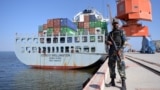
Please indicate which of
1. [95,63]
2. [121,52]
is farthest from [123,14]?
[121,52]

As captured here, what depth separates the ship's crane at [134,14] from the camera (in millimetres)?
34812

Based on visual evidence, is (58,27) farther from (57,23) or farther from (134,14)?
(134,14)

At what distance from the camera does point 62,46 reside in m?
36.1

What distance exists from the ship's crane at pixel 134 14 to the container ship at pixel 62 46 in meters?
4.21

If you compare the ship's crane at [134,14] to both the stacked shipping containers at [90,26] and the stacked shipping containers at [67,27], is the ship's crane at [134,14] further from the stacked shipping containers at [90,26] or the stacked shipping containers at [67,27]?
the stacked shipping containers at [67,27]

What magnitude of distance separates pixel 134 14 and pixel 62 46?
1112 centimetres

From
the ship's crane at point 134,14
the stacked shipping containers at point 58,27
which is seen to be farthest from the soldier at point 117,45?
the stacked shipping containers at point 58,27

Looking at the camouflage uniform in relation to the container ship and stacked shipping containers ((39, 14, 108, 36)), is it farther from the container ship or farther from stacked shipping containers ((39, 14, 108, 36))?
stacked shipping containers ((39, 14, 108, 36))

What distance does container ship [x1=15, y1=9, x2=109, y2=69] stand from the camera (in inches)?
1352

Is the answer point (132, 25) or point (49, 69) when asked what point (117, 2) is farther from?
point (49, 69)

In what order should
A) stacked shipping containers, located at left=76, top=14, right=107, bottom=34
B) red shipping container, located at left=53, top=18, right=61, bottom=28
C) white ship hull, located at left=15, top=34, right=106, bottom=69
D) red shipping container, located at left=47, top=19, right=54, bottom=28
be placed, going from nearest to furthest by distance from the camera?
white ship hull, located at left=15, top=34, right=106, bottom=69, red shipping container, located at left=53, top=18, right=61, bottom=28, red shipping container, located at left=47, top=19, right=54, bottom=28, stacked shipping containers, located at left=76, top=14, right=107, bottom=34

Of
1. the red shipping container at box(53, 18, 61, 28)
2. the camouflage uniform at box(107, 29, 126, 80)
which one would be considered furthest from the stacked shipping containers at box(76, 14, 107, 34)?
the camouflage uniform at box(107, 29, 126, 80)

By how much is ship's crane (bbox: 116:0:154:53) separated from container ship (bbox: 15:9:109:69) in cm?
421

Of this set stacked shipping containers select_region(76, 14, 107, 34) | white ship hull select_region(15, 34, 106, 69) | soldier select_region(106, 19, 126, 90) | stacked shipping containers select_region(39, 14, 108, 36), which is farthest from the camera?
stacked shipping containers select_region(76, 14, 107, 34)
